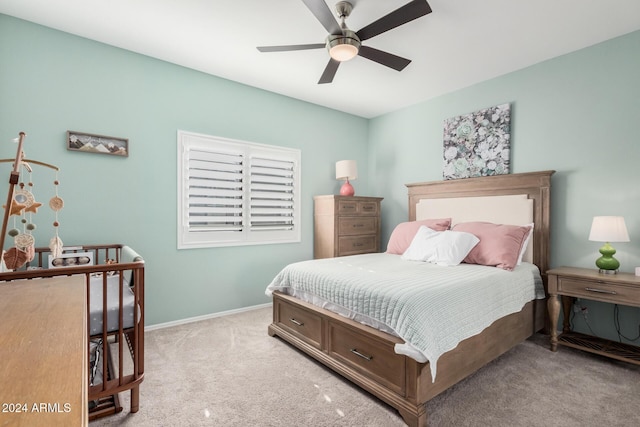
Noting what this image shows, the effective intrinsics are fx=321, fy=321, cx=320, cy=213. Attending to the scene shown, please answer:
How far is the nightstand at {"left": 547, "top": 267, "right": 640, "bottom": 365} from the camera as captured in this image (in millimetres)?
2373

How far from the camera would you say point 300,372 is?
237cm

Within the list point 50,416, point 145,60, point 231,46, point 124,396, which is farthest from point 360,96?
point 50,416

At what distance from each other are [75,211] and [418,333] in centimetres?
296

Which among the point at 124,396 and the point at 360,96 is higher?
the point at 360,96

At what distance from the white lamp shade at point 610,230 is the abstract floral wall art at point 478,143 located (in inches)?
42.9

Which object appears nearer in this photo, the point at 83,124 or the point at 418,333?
the point at 418,333

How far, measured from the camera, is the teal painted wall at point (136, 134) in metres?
2.65

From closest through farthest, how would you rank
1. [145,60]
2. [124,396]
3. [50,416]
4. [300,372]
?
1. [50,416]
2. [124,396]
3. [300,372]
4. [145,60]

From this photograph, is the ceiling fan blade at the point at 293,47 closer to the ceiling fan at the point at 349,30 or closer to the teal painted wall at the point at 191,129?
the ceiling fan at the point at 349,30

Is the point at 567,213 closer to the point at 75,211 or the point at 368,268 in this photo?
the point at 368,268

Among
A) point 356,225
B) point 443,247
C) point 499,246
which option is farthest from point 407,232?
point 499,246

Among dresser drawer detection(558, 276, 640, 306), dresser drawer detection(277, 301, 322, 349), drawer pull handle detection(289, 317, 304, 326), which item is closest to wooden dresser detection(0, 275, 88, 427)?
dresser drawer detection(277, 301, 322, 349)

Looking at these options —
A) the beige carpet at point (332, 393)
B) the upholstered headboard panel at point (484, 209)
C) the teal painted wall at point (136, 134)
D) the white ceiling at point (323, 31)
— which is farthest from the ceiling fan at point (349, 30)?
the beige carpet at point (332, 393)

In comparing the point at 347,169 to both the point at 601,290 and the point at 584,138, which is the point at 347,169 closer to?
the point at 584,138
